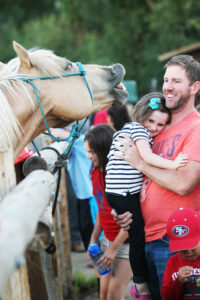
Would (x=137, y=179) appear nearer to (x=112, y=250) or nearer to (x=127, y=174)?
(x=127, y=174)

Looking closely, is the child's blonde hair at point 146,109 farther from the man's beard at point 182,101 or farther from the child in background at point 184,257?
the child in background at point 184,257

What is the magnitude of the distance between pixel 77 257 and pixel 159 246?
4058mm

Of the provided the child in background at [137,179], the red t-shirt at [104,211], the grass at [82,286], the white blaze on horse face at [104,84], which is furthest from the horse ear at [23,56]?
the grass at [82,286]

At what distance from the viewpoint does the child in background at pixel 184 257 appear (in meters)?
2.32

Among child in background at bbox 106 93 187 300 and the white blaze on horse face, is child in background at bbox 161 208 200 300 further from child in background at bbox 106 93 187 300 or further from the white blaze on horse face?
the white blaze on horse face

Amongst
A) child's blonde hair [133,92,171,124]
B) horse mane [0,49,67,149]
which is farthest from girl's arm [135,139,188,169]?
horse mane [0,49,67,149]

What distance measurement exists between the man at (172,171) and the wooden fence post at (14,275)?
35.1 inches

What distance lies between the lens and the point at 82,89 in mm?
2820

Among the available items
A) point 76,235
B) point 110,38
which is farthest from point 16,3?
point 76,235

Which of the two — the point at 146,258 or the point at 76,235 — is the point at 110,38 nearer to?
the point at 76,235

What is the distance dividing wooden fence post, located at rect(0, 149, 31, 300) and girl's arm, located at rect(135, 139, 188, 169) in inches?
35.0

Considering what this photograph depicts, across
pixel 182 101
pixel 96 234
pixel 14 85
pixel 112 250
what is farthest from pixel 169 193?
pixel 96 234

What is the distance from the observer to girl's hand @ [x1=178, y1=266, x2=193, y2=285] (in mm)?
2307

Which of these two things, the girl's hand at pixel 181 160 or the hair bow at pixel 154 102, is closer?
the girl's hand at pixel 181 160
